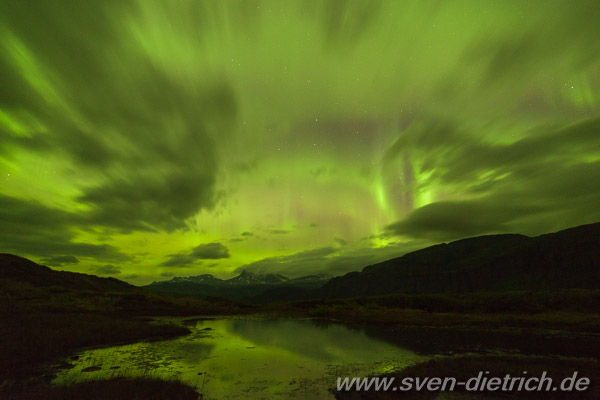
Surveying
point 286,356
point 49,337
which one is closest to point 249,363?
point 286,356

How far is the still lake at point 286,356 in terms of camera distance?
83.4 feet

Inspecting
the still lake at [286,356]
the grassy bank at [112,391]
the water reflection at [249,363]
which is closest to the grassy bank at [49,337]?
the still lake at [286,356]

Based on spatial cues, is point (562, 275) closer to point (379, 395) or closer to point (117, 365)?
point (379, 395)

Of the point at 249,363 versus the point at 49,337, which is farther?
the point at 49,337

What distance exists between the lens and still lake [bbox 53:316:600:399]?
25.4m

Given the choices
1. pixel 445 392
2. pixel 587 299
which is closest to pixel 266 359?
pixel 445 392

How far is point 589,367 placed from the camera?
28.6 m

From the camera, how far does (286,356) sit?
1491 inches

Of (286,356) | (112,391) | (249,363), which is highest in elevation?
(112,391)

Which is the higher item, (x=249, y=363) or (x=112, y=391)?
(x=112, y=391)

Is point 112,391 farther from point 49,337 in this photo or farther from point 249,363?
point 49,337

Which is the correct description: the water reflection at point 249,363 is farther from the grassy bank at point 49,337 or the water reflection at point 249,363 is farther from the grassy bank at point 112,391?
the grassy bank at point 49,337

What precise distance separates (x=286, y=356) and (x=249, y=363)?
20.6 feet

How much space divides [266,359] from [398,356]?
682 inches
